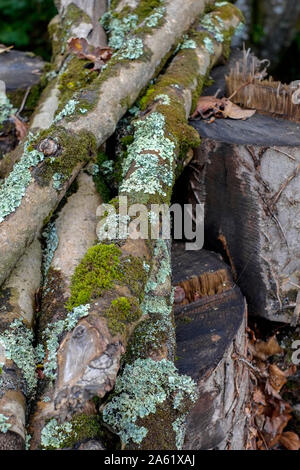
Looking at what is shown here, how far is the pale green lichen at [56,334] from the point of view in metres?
1.93

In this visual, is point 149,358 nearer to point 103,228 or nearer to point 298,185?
point 103,228

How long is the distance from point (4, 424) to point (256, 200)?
1847 mm

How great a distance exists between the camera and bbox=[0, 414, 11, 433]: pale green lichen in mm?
1731

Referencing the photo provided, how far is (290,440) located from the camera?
3324 mm

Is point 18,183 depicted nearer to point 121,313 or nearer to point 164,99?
A: point 121,313

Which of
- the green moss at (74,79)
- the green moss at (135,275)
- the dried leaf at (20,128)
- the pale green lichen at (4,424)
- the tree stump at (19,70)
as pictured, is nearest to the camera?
the pale green lichen at (4,424)

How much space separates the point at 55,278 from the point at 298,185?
1.46 m

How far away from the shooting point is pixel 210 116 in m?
3.12

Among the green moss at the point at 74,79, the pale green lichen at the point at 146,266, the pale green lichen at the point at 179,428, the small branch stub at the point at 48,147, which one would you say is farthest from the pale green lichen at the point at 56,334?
the green moss at the point at 74,79

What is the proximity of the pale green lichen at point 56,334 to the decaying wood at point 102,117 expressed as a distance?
0.40 m

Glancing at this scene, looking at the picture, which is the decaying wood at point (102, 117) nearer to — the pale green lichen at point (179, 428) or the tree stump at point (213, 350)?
the tree stump at point (213, 350)

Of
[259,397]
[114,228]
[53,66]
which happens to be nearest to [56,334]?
[114,228]

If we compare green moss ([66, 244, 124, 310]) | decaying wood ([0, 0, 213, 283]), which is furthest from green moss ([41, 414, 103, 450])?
decaying wood ([0, 0, 213, 283])
